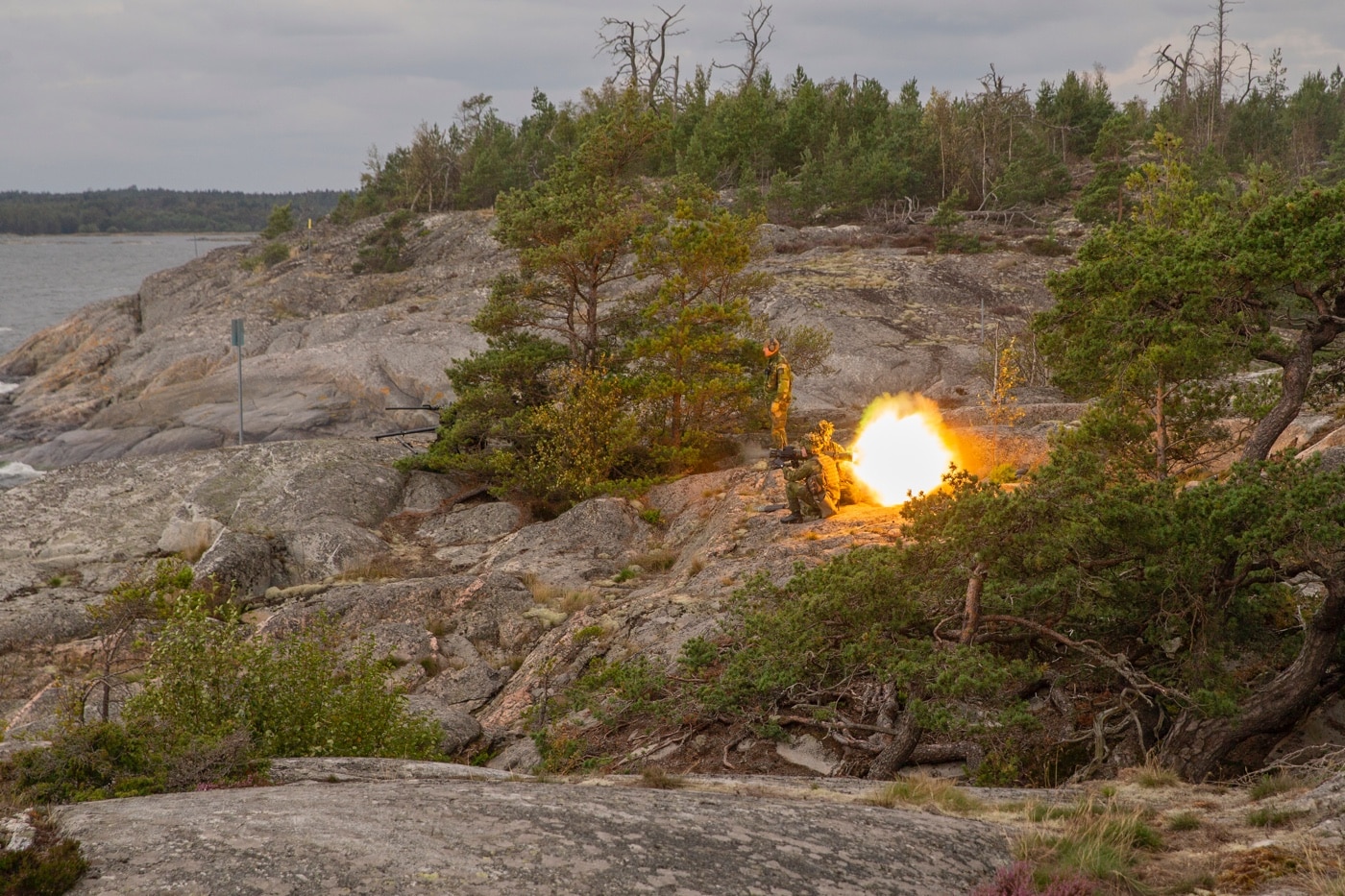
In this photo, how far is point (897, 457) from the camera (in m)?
21.1

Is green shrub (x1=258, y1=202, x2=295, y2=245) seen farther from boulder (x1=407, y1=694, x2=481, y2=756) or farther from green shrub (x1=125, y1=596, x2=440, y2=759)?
green shrub (x1=125, y1=596, x2=440, y2=759)

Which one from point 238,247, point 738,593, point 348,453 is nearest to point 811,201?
point 348,453

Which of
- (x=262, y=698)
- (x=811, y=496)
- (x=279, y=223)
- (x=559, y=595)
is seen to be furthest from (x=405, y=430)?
(x=279, y=223)

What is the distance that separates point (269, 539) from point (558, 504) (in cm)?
750

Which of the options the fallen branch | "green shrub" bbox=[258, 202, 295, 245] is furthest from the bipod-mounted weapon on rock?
"green shrub" bbox=[258, 202, 295, 245]

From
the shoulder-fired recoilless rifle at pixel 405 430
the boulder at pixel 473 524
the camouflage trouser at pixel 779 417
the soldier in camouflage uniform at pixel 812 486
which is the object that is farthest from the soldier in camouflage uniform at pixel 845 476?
the shoulder-fired recoilless rifle at pixel 405 430

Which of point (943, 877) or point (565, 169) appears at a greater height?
point (565, 169)

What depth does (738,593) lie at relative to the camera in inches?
525

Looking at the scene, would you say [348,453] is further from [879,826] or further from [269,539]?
[879,826]

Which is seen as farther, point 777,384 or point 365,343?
point 365,343

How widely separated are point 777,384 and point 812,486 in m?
3.39

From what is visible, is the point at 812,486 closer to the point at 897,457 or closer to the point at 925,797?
the point at 897,457

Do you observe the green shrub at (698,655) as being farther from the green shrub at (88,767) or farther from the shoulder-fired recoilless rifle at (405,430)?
the shoulder-fired recoilless rifle at (405,430)

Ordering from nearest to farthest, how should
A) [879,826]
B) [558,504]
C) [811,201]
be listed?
[879,826] < [558,504] < [811,201]
